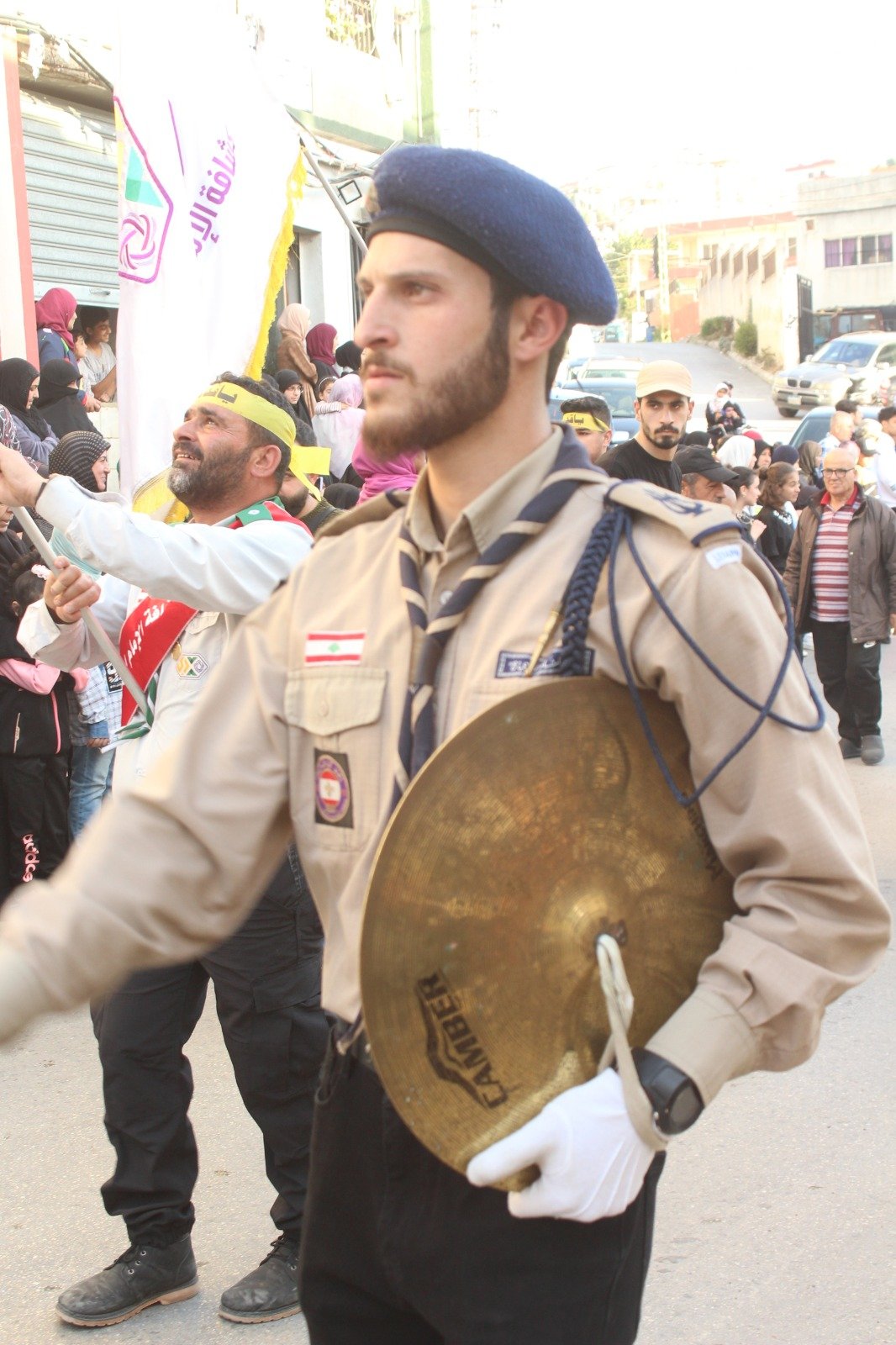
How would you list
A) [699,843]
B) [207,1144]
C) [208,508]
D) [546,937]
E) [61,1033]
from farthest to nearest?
1. [61,1033]
2. [207,1144]
3. [208,508]
4. [699,843]
5. [546,937]

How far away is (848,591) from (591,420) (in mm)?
2148

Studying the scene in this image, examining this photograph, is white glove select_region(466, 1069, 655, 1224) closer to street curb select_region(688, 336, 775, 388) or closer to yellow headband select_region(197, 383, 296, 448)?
yellow headband select_region(197, 383, 296, 448)

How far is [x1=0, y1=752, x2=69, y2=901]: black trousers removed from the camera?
579 centimetres

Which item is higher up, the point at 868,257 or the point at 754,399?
the point at 868,257

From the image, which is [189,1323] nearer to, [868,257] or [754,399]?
[754,399]

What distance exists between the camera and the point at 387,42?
1891 centimetres

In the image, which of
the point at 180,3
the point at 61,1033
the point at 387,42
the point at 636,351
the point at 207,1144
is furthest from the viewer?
the point at 636,351

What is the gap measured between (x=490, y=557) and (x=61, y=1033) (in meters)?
4.07

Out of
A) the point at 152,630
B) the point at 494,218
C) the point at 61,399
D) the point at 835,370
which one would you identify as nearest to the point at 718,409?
the point at 835,370

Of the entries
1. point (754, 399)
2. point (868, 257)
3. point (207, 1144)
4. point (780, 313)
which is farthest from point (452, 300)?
point (868, 257)

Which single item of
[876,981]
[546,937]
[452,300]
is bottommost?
[876,981]

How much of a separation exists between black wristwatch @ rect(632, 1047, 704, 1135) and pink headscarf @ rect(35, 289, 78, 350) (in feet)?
28.3

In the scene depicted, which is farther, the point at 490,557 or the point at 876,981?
the point at 876,981

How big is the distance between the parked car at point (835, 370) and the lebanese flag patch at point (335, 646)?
29539 mm
